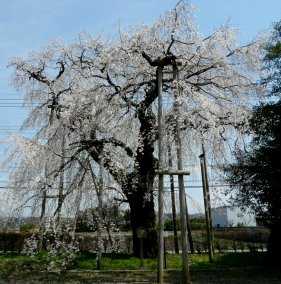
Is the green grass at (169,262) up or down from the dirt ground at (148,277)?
up

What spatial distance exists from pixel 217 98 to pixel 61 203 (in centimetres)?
600

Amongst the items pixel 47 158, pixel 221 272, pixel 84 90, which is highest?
pixel 84 90

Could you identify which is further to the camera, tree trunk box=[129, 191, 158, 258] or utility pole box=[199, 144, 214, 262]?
utility pole box=[199, 144, 214, 262]

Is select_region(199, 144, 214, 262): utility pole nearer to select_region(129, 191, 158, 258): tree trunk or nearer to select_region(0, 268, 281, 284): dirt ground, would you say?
select_region(129, 191, 158, 258): tree trunk

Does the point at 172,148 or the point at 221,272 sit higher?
the point at 172,148

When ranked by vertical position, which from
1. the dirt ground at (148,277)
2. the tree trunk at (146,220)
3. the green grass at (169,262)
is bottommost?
the dirt ground at (148,277)

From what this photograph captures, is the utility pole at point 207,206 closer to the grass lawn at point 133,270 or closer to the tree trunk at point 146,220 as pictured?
the grass lawn at point 133,270

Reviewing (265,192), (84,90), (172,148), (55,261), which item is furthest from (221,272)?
(84,90)

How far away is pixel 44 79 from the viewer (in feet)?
57.5

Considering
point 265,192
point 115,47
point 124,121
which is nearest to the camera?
point 265,192

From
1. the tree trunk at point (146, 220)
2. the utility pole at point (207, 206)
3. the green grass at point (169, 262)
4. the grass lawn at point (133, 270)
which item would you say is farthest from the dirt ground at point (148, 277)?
the utility pole at point (207, 206)

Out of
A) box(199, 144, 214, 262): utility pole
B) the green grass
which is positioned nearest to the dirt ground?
the green grass

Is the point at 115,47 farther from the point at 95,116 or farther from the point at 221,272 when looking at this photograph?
the point at 221,272

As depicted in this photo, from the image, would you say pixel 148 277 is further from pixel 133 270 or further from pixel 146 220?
pixel 146 220
